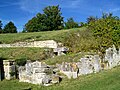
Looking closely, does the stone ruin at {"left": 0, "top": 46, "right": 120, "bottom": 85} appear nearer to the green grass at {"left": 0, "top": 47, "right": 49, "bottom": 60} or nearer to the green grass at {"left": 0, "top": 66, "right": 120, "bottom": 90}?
the green grass at {"left": 0, "top": 66, "right": 120, "bottom": 90}

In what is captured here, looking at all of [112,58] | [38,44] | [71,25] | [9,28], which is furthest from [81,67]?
[9,28]

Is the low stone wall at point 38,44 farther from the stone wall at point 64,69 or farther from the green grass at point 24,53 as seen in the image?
the stone wall at point 64,69

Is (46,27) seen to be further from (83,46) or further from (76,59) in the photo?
(76,59)

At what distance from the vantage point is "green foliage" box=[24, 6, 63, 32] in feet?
212

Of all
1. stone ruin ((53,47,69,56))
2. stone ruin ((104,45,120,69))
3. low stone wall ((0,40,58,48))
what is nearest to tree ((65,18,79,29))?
low stone wall ((0,40,58,48))

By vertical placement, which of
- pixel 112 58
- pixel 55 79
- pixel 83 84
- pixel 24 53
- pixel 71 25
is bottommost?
pixel 83 84

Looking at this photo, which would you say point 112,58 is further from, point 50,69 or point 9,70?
point 9,70

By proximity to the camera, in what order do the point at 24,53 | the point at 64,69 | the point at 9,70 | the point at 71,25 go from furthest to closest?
the point at 71,25 < the point at 24,53 < the point at 64,69 < the point at 9,70

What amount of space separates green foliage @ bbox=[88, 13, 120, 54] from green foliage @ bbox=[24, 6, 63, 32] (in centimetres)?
3606

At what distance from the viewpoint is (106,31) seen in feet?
88.4

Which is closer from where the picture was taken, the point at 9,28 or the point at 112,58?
the point at 112,58

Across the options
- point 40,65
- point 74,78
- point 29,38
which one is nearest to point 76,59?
point 74,78

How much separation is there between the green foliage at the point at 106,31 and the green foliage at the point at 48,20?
3606 cm

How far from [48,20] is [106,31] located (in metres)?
38.7
